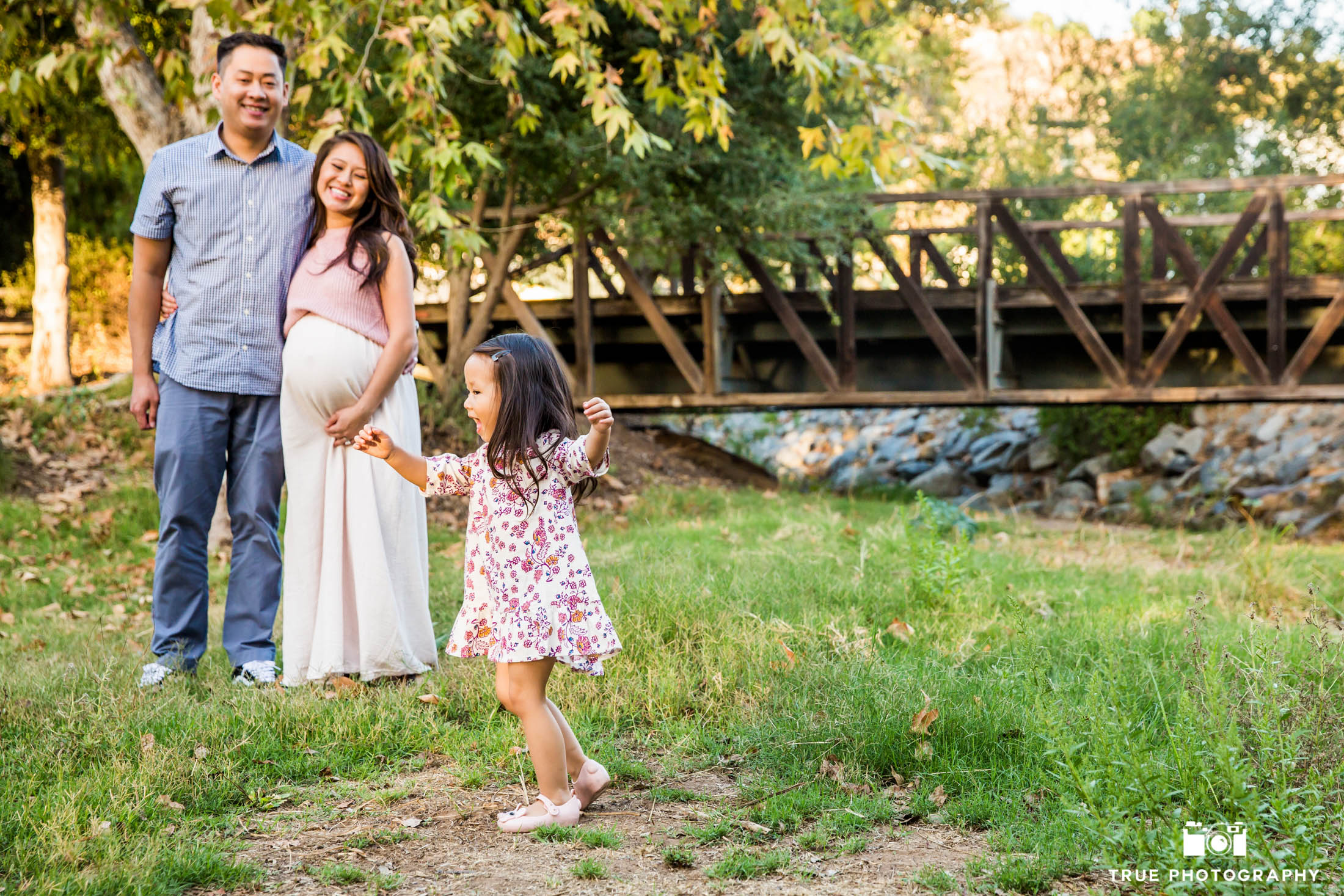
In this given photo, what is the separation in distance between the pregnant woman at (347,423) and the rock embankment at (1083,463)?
8.39 m

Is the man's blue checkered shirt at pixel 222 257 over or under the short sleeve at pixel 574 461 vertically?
over

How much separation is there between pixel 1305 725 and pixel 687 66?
5.20 metres

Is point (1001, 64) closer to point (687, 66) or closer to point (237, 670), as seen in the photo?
point (687, 66)

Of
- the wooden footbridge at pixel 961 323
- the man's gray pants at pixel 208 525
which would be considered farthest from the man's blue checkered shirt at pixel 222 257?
the wooden footbridge at pixel 961 323

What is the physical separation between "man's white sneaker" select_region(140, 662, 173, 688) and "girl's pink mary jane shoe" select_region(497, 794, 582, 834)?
187 centimetres

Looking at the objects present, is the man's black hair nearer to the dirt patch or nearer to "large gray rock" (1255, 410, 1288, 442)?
the dirt patch

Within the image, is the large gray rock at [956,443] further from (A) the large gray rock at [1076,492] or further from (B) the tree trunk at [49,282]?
(B) the tree trunk at [49,282]

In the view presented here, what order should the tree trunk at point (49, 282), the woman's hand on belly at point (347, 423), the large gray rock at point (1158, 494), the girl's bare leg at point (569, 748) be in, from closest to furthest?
the girl's bare leg at point (569, 748)
the woman's hand on belly at point (347, 423)
the tree trunk at point (49, 282)
the large gray rock at point (1158, 494)

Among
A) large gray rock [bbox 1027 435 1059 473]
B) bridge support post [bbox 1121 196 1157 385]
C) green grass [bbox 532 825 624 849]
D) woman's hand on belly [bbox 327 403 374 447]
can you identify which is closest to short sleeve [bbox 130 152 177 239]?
woman's hand on belly [bbox 327 403 374 447]

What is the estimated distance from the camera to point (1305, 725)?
2984 mm

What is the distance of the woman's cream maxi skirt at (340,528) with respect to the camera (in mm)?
4227

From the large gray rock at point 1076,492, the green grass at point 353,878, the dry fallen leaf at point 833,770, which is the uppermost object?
the dry fallen leaf at point 833,770

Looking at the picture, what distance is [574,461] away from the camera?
3088 millimetres

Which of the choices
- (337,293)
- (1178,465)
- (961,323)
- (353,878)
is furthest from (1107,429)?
(353,878)
